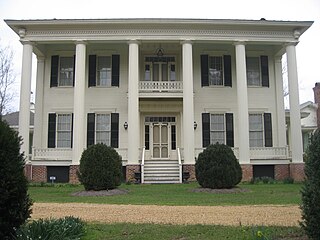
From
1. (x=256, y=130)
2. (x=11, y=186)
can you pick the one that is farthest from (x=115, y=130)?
(x=11, y=186)

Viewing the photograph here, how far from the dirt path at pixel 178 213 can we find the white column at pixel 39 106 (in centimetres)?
1375

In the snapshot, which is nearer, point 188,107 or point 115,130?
point 188,107

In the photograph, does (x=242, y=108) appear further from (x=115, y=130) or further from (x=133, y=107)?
(x=115, y=130)

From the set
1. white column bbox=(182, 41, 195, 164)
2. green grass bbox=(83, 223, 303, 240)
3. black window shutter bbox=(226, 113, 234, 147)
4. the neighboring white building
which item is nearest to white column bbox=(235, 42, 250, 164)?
the neighboring white building

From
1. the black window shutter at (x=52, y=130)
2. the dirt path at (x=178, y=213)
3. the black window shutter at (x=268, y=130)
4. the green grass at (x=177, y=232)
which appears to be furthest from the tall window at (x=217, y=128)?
the green grass at (x=177, y=232)

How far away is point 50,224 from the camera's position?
6.56 m

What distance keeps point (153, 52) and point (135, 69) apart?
3.23 m

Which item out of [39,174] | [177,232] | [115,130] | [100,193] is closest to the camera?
[177,232]

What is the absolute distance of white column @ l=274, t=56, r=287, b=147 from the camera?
25.6m

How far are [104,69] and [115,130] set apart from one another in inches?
159

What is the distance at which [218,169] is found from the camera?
16031 mm

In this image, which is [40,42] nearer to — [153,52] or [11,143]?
[153,52]

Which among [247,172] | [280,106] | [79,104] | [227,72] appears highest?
[227,72]

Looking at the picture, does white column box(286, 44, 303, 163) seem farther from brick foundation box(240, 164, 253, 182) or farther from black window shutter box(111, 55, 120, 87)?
black window shutter box(111, 55, 120, 87)
